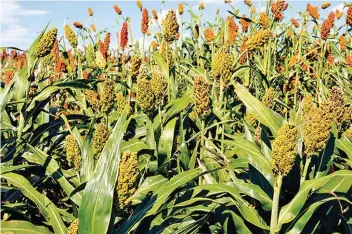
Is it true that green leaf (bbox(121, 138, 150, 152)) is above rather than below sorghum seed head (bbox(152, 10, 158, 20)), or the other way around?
below

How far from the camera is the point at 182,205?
1.58 metres

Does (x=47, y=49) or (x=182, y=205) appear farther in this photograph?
(x=47, y=49)

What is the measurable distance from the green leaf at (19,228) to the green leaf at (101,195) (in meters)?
0.41

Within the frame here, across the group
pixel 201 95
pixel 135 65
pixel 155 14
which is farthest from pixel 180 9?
pixel 201 95

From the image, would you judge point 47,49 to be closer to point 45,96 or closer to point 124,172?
point 45,96

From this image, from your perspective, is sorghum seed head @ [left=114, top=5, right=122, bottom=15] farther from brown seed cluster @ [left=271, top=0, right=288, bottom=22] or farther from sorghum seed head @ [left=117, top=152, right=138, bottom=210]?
sorghum seed head @ [left=117, top=152, right=138, bottom=210]

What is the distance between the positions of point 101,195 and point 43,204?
0.63 metres

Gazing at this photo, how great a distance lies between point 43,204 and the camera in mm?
1806

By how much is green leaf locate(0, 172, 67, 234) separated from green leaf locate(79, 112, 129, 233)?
0.43 m

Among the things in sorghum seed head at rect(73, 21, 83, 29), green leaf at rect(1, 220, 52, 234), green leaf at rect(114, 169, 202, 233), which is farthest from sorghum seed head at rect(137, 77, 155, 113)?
sorghum seed head at rect(73, 21, 83, 29)

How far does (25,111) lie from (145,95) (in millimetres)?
708

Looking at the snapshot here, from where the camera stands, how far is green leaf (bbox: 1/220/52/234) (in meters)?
1.59

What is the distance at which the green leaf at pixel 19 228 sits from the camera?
1591 millimetres

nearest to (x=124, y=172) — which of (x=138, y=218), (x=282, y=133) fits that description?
(x=138, y=218)
